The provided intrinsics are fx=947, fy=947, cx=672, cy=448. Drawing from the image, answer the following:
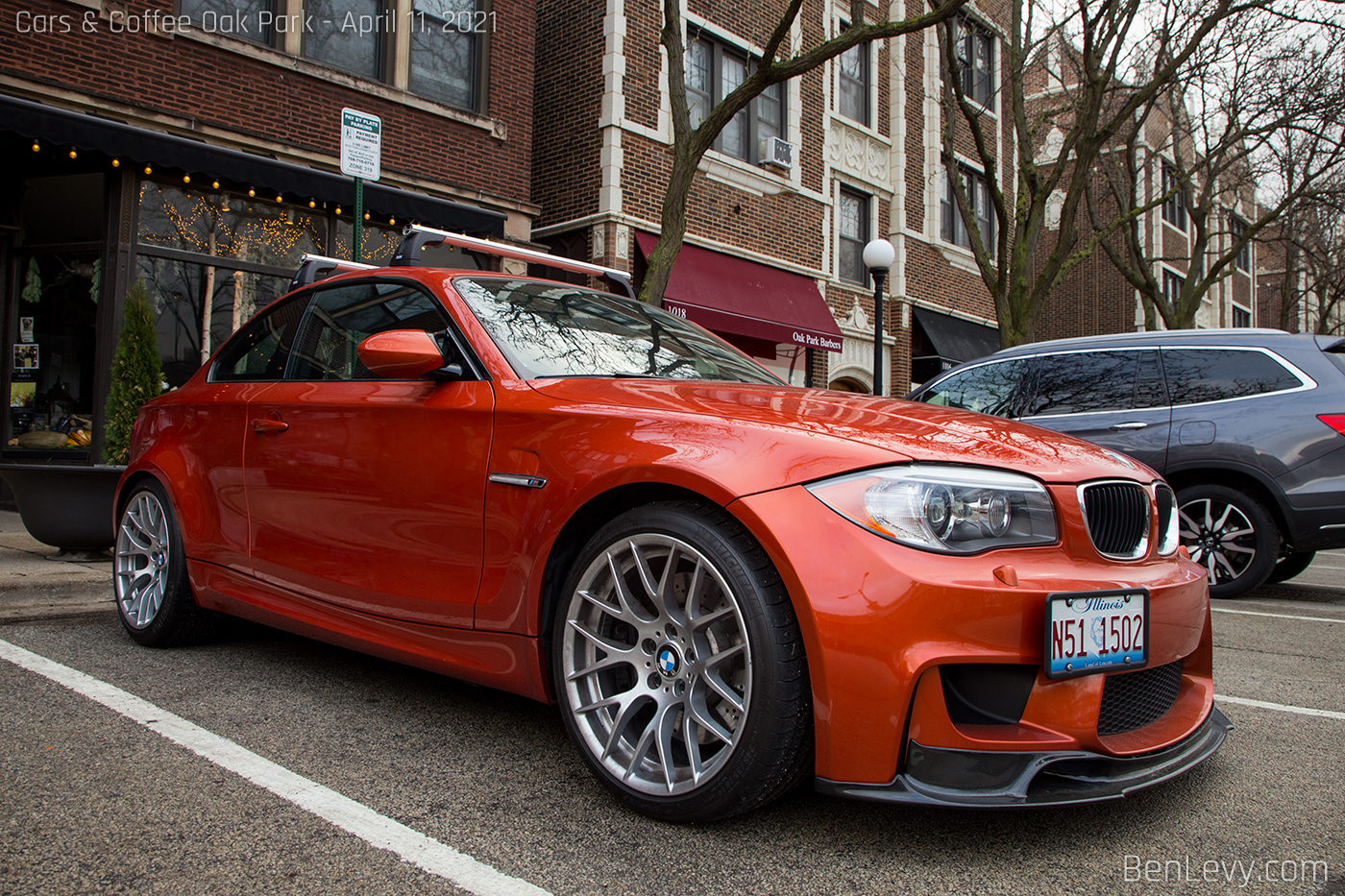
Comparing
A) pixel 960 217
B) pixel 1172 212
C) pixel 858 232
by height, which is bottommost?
pixel 858 232

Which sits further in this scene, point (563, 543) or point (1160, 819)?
point (563, 543)

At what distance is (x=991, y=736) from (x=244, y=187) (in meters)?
9.87

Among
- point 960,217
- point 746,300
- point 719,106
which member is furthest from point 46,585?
point 960,217

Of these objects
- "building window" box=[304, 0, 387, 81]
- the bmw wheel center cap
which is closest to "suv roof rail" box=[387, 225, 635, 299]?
the bmw wheel center cap

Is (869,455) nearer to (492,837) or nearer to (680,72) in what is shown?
(492,837)

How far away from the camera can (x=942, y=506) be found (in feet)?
7.12

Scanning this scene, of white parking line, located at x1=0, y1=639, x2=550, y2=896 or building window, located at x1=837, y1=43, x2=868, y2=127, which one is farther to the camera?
building window, located at x1=837, y1=43, x2=868, y2=127

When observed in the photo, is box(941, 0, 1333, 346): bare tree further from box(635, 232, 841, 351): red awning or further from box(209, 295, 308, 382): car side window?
box(209, 295, 308, 382): car side window

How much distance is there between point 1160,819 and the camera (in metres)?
2.40

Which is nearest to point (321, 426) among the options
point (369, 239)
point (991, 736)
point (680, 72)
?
point (991, 736)

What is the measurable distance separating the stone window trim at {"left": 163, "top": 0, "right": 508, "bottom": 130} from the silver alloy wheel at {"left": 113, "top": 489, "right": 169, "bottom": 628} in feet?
23.4

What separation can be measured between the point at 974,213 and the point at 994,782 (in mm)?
20587

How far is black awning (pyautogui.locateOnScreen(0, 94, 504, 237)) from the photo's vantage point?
814 centimetres

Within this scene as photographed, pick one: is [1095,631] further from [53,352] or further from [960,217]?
[960,217]
